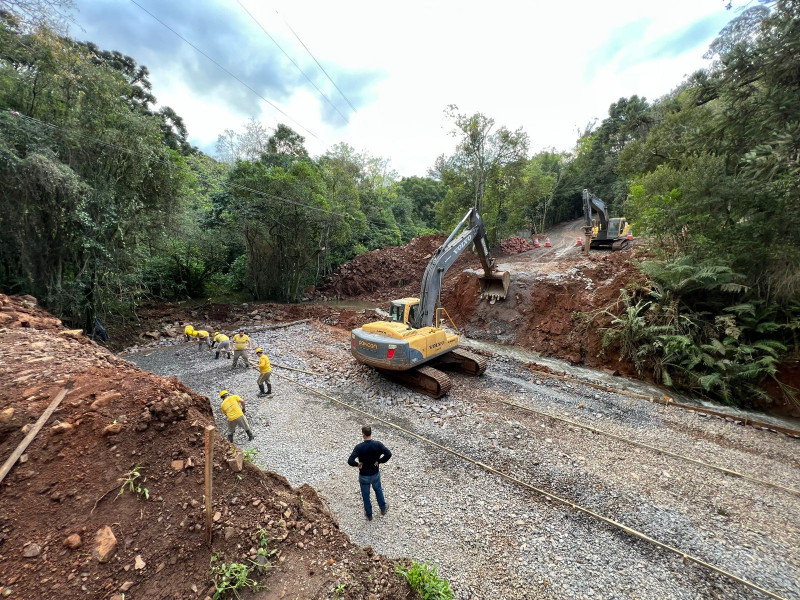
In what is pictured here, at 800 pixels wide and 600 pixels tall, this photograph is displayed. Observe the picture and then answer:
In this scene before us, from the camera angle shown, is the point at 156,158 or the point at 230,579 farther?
the point at 156,158

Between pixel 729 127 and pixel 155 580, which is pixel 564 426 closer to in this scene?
pixel 155 580

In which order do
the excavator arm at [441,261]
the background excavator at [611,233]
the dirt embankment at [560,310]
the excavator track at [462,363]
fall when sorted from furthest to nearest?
the background excavator at [611,233] < the dirt embankment at [560,310] < the excavator track at [462,363] < the excavator arm at [441,261]

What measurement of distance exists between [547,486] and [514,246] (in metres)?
20.5

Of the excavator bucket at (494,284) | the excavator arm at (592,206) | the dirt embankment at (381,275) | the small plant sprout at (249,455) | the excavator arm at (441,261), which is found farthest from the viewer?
the dirt embankment at (381,275)

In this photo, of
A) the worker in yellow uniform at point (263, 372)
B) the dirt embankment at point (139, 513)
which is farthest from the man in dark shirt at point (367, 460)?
the worker in yellow uniform at point (263, 372)

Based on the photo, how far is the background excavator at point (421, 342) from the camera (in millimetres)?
7133

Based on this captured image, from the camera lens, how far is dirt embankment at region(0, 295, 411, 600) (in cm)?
240

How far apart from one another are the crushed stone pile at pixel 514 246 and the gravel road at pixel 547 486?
53.4 feet

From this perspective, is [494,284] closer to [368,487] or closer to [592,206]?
[592,206]

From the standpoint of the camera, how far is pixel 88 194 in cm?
855

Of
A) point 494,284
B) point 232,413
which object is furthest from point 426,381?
point 494,284

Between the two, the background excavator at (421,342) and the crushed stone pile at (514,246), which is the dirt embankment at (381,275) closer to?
the crushed stone pile at (514,246)

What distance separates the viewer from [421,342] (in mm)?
7328

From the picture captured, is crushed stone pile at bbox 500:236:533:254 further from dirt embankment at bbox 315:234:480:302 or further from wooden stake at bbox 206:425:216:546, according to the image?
wooden stake at bbox 206:425:216:546
